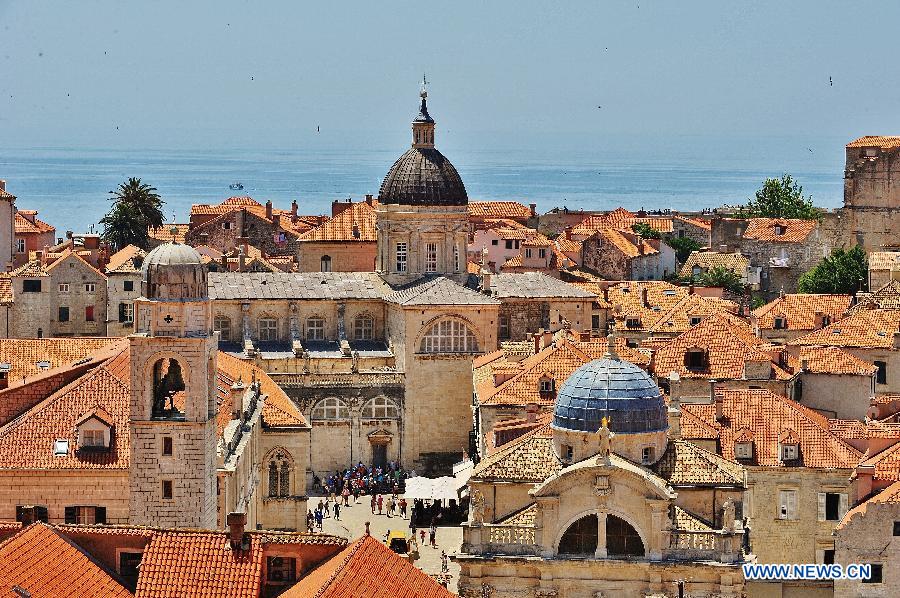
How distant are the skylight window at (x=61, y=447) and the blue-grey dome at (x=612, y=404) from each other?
1111 centimetres

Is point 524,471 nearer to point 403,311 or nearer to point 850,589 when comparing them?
point 850,589

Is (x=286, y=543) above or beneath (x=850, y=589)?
above

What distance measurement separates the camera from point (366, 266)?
9500 cm

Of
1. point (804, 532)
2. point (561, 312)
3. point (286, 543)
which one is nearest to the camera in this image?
point (286, 543)

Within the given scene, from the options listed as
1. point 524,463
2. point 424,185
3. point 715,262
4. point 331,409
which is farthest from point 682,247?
point 524,463

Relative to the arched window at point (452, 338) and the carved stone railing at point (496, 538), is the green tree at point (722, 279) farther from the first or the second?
the carved stone railing at point (496, 538)

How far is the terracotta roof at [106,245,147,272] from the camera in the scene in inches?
3442

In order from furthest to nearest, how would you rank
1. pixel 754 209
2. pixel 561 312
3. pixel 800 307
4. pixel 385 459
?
pixel 754 209 → pixel 800 307 → pixel 561 312 → pixel 385 459

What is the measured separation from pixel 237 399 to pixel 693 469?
45.3ft

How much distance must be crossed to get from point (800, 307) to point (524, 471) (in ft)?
155

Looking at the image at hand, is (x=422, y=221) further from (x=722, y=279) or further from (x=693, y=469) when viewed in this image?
(x=722, y=279)

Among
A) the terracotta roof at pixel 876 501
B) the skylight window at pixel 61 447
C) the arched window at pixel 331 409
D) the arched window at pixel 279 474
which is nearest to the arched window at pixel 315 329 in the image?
the arched window at pixel 331 409

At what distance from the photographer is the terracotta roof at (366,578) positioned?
31750 mm

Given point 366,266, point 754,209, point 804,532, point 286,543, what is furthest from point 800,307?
point 754,209
